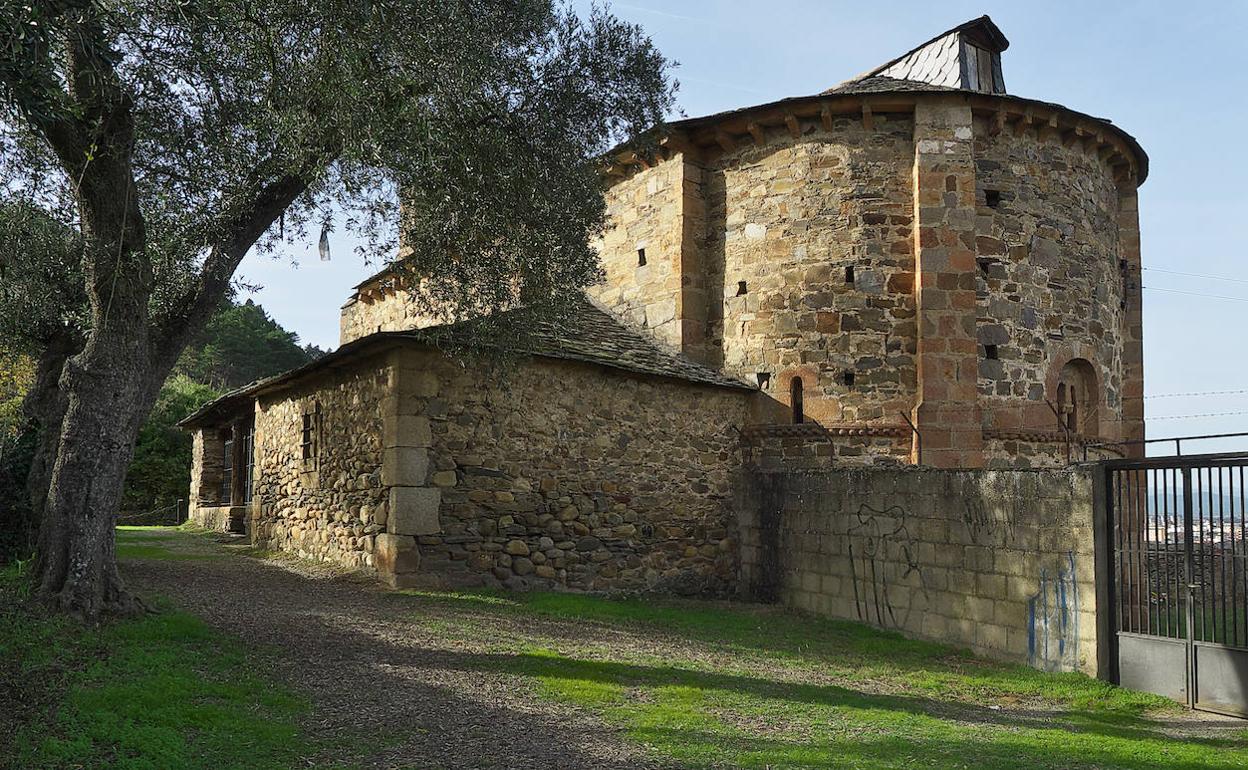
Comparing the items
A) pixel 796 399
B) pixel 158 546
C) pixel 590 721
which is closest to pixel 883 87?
pixel 796 399

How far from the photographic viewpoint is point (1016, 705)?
26.2ft

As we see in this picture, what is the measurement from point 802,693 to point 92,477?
6356 mm

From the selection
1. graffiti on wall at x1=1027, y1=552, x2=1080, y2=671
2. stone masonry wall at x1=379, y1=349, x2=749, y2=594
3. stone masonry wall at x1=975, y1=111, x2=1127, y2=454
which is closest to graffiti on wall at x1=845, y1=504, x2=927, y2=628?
graffiti on wall at x1=1027, y1=552, x2=1080, y2=671

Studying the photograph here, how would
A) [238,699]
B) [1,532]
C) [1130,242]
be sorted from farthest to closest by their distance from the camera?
[1130,242] < [1,532] < [238,699]

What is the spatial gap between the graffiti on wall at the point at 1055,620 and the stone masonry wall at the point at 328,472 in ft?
24.5

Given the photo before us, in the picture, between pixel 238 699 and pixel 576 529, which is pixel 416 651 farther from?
pixel 576 529

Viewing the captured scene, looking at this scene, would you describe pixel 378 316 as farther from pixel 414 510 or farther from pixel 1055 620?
pixel 1055 620

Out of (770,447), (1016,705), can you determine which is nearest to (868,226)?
(770,447)

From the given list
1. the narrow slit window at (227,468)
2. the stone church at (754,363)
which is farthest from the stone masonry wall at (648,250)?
the narrow slit window at (227,468)

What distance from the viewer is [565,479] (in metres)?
12.7

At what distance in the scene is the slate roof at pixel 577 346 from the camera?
1138 cm

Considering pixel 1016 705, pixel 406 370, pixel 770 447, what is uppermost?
pixel 406 370

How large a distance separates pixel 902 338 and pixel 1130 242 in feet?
20.4

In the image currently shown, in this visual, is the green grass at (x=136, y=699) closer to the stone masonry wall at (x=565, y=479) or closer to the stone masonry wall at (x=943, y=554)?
the stone masonry wall at (x=565, y=479)
